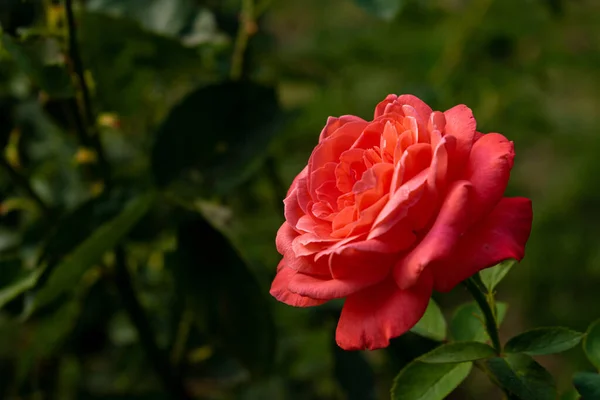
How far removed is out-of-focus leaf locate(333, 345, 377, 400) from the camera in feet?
2.79

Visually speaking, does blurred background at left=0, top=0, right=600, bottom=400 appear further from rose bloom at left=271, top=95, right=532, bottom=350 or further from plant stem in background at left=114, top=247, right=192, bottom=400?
rose bloom at left=271, top=95, right=532, bottom=350

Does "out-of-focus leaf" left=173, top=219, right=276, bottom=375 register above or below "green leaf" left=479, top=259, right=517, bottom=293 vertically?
below

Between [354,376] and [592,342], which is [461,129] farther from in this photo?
[354,376]

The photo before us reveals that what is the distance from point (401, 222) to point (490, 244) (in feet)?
0.17

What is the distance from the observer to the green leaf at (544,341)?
441 millimetres

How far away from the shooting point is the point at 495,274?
479 mm

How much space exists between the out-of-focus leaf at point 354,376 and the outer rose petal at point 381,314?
0.46m

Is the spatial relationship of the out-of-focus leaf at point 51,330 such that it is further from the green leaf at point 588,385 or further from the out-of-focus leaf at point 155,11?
the green leaf at point 588,385

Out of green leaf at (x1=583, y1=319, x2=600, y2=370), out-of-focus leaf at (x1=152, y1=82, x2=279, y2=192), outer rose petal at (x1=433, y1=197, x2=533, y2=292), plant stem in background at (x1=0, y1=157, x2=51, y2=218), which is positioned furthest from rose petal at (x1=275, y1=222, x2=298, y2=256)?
plant stem in background at (x1=0, y1=157, x2=51, y2=218)

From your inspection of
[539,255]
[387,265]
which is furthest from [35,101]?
[539,255]

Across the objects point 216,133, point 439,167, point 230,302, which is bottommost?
point 230,302

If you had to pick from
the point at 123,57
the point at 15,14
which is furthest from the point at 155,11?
the point at 15,14

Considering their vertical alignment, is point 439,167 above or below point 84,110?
above

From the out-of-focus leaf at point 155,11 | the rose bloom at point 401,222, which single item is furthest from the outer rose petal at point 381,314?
the out-of-focus leaf at point 155,11
